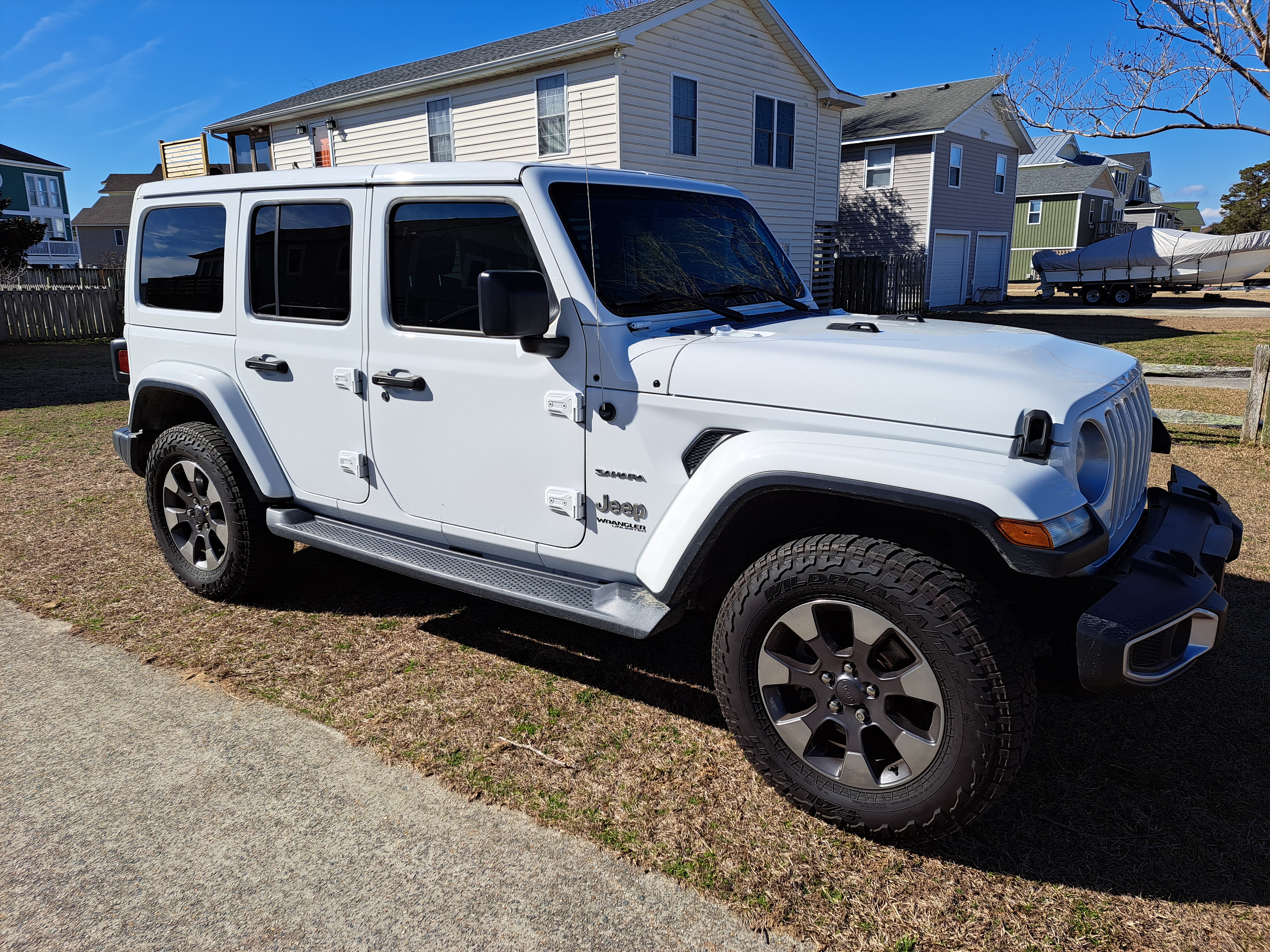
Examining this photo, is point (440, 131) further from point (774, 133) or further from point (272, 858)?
point (272, 858)

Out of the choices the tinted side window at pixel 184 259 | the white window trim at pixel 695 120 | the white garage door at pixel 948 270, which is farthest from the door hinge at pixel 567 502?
the white garage door at pixel 948 270

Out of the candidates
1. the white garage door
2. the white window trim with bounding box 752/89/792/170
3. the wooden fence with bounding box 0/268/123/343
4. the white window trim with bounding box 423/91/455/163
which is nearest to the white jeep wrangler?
the white window trim with bounding box 423/91/455/163

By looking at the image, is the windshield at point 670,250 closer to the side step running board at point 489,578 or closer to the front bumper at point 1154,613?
the side step running board at point 489,578

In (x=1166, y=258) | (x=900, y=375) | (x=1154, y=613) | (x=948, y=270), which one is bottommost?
(x=1154, y=613)

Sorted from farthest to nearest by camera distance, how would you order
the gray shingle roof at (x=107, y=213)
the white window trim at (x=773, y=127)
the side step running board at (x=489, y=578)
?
1. the gray shingle roof at (x=107, y=213)
2. the white window trim at (x=773, y=127)
3. the side step running board at (x=489, y=578)

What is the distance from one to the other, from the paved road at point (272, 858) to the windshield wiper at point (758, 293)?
7.07 feet

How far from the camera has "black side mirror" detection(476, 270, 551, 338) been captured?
298 centimetres

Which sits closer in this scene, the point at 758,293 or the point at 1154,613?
the point at 1154,613

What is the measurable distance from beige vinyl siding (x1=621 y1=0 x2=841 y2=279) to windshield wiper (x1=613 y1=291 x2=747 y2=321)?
13.4 m

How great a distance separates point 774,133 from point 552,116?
18.4ft

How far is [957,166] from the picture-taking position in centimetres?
2864

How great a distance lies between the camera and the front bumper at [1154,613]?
2.47m

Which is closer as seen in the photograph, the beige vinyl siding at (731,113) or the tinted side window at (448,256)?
the tinted side window at (448,256)

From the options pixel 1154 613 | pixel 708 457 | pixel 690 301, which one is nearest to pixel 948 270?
pixel 690 301
